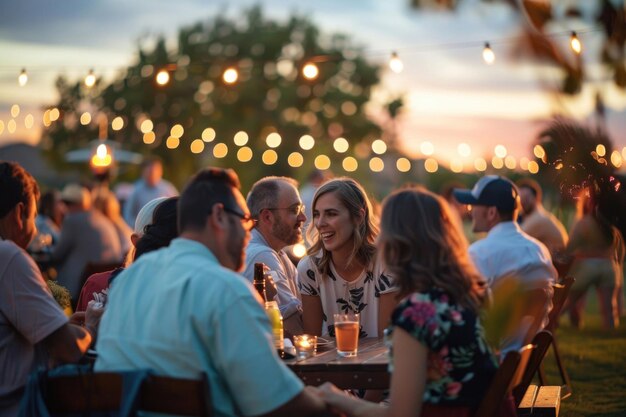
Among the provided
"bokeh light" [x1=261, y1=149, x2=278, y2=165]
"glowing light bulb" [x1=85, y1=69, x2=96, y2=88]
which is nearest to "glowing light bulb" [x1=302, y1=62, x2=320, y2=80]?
"glowing light bulb" [x1=85, y1=69, x2=96, y2=88]

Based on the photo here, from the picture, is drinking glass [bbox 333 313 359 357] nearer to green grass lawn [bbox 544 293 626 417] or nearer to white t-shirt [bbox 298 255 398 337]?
white t-shirt [bbox 298 255 398 337]

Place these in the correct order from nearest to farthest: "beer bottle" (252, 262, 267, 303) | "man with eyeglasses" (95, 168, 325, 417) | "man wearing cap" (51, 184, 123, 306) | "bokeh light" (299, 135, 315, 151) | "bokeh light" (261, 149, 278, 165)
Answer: "man with eyeglasses" (95, 168, 325, 417) → "beer bottle" (252, 262, 267, 303) → "man wearing cap" (51, 184, 123, 306) → "bokeh light" (261, 149, 278, 165) → "bokeh light" (299, 135, 315, 151)

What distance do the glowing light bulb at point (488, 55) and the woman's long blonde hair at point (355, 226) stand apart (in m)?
6.42

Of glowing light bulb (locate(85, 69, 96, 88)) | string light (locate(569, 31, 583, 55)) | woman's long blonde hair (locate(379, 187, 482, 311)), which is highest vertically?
glowing light bulb (locate(85, 69, 96, 88))

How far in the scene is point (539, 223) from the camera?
1062cm

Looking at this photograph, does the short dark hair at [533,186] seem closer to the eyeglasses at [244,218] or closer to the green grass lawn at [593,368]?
the green grass lawn at [593,368]

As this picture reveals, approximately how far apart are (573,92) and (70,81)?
38709mm

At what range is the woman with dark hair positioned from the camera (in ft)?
10.2

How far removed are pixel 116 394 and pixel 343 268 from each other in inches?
99.6

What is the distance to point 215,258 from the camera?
3.00m

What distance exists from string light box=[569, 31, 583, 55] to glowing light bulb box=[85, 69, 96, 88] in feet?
20.4

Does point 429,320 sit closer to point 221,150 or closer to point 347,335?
point 347,335

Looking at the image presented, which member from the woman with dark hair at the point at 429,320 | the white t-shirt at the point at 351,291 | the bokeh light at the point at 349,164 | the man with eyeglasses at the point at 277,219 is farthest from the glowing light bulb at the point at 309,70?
the bokeh light at the point at 349,164

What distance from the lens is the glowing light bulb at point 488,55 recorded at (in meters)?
11.4
